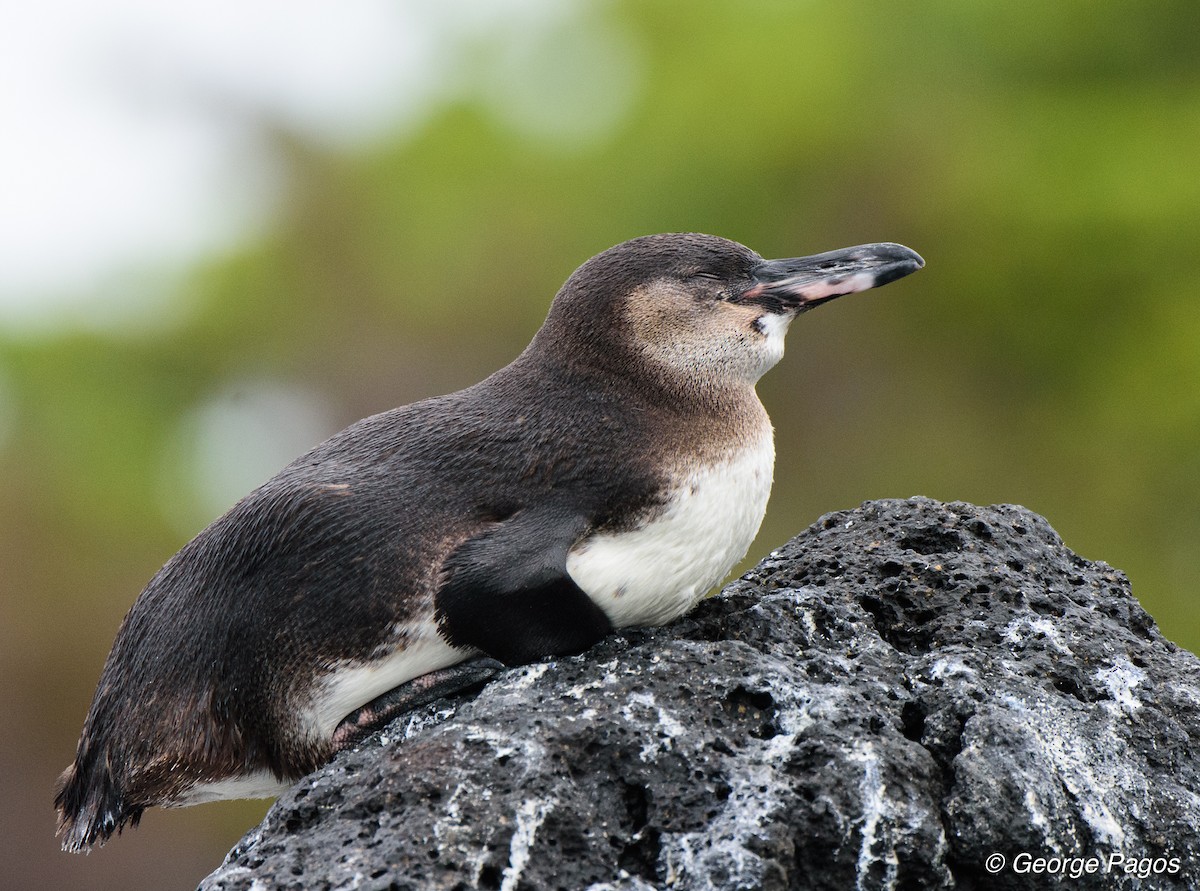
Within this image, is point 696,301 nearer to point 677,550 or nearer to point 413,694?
point 677,550

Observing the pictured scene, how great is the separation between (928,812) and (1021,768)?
276 millimetres

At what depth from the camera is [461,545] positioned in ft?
11.0

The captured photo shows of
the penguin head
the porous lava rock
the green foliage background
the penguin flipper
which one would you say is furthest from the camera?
the green foliage background

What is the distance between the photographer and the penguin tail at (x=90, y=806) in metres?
3.56

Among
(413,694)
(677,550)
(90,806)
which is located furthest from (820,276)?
(90,806)

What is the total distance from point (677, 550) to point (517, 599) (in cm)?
47

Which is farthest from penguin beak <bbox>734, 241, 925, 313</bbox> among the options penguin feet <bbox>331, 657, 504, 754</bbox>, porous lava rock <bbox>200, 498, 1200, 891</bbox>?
penguin feet <bbox>331, 657, 504, 754</bbox>

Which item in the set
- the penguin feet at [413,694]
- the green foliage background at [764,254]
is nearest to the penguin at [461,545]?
the penguin feet at [413,694]

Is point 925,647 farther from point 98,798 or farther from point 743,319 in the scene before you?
point 98,798

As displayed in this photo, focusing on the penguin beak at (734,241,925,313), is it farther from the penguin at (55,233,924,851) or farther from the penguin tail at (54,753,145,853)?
the penguin tail at (54,753,145,853)

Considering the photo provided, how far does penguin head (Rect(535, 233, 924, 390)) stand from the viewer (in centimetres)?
370

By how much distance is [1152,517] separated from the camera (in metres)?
10.4

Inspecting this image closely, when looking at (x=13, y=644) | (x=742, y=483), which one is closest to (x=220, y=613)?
(x=742, y=483)

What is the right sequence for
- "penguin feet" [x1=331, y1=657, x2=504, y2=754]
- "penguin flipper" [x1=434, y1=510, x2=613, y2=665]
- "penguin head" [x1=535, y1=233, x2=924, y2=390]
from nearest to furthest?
1. "penguin flipper" [x1=434, y1=510, x2=613, y2=665]
2. "penguin feet" [x1=331, y1=657, x2=504, y2=754]
3. "penguin head" [x1=535, y1=233, x2=924, y2=390]
